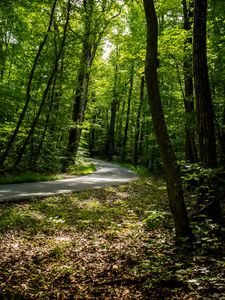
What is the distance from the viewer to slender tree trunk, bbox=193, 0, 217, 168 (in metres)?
7.30

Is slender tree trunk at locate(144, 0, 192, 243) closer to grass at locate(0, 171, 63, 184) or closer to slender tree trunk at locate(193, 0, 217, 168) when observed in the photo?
slender tree trunk at locate(193, 0, 217, 168)

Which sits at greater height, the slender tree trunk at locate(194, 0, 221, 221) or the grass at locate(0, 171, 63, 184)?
the slender tree trunk at locate(194, 0, 221, 221)

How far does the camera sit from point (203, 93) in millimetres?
7391

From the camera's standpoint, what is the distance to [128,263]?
5754mm

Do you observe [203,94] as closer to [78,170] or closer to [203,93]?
[203,93]

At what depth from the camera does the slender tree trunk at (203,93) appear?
7.30 meters

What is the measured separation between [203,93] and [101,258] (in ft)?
14.3

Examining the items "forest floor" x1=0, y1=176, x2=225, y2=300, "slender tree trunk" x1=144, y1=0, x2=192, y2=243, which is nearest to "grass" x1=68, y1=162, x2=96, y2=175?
"forest floor" x1=0, y1=176, x2=225, y2=300

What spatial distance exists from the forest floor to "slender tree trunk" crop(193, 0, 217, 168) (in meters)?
1.76

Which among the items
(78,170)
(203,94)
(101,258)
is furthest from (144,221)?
(78,170)

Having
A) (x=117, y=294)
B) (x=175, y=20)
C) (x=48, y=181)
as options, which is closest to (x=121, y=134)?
(x=175, y=20)

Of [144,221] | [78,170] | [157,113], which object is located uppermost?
[157,113]

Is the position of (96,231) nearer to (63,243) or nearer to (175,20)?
(63,243)

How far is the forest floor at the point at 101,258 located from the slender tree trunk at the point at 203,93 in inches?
69.1
